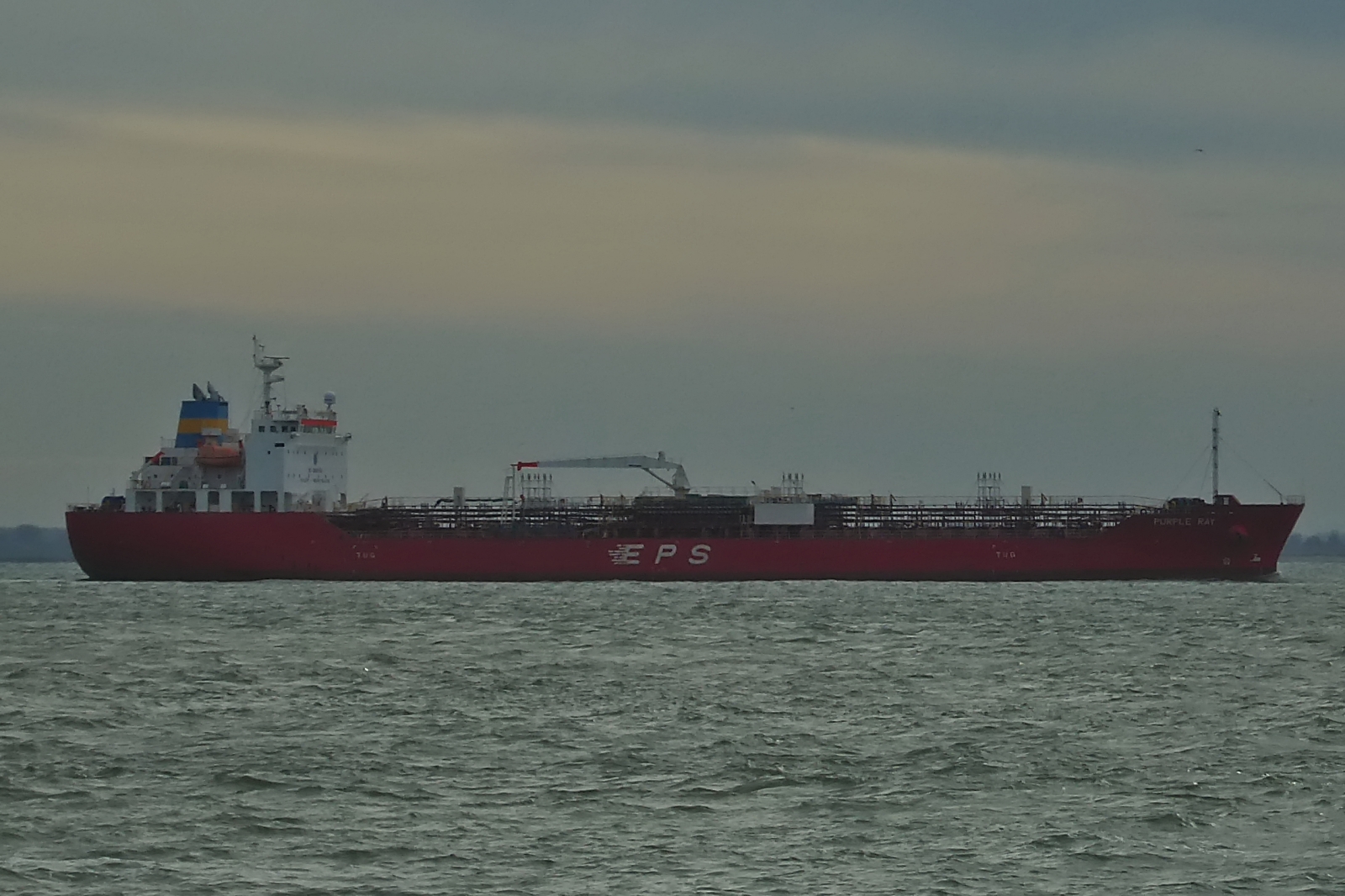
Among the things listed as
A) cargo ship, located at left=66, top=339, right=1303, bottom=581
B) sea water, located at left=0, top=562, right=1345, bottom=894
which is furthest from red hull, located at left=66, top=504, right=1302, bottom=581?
sea water, located at left=0, top=562, right=1345, bottom=894

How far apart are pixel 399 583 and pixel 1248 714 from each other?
3638 cm

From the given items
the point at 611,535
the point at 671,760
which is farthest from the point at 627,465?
the point at 671,760

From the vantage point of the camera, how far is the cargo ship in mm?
55594

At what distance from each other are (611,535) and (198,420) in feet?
48.3

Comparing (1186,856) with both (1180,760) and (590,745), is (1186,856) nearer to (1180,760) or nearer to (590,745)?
(1180,760)

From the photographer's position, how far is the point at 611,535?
2286 inches

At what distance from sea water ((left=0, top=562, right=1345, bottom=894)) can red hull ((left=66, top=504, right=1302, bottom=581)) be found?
18.1 meters

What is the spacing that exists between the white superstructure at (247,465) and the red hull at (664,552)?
2.11 m

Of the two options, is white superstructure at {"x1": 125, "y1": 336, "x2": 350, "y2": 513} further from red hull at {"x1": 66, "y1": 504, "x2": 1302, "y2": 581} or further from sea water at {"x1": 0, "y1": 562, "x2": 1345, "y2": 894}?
sea water at {"x1": 0, "y1": 562, "x2": 1345, "y2": 894}

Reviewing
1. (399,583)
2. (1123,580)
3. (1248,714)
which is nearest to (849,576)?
(1123,580)

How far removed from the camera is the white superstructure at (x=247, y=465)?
58.4 m

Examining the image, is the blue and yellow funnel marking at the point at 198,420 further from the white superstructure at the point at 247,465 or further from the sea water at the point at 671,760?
the sea water at the point at 671,760

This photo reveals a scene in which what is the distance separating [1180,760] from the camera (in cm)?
1959

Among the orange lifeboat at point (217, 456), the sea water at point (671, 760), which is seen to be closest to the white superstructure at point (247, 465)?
the orange lifeboat at point (217, 456)
